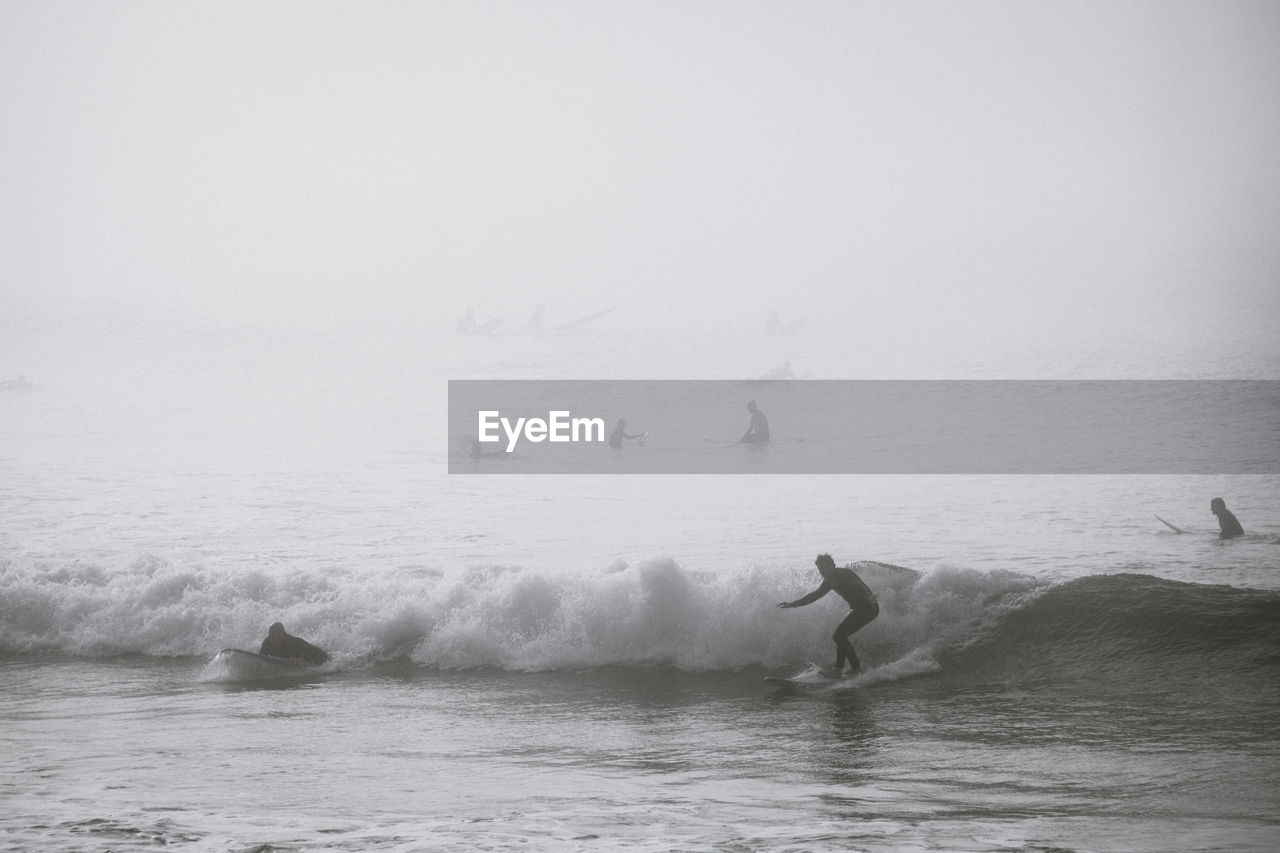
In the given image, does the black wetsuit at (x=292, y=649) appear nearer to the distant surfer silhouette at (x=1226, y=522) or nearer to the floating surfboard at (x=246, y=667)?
the floating surfboard at (x=246, y=667)

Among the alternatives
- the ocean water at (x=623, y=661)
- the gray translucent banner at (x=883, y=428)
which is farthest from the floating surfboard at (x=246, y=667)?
the gray translucent banner at (x=883, y=428)

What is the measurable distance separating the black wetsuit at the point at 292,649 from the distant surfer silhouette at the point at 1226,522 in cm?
1179

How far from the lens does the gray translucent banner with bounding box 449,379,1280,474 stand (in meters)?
A: 22.0

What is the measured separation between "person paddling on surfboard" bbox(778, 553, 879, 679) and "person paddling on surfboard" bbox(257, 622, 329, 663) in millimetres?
5208

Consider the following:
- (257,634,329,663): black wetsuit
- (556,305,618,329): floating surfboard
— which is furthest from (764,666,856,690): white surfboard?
(556,305,618,329): floating surfboard

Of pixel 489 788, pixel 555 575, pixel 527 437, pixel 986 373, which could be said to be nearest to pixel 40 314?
pixel 527 437

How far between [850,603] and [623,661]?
104 inches

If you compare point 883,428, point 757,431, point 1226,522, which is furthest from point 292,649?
point 883,428

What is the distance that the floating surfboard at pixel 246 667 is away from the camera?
10.8 m

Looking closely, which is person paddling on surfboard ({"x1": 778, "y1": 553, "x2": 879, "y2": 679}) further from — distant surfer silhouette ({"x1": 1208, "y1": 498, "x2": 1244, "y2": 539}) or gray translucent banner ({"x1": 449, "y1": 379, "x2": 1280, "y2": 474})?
gray translucent banner ({"x1": 449, "y1": 379, "x2": 1280, "y2": 474})

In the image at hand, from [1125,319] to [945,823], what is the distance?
1730 inches

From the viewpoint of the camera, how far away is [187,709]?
31.0 ft

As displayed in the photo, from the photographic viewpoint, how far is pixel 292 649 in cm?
1136

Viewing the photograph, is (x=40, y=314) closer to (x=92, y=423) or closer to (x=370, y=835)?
(x=92, y=423)
